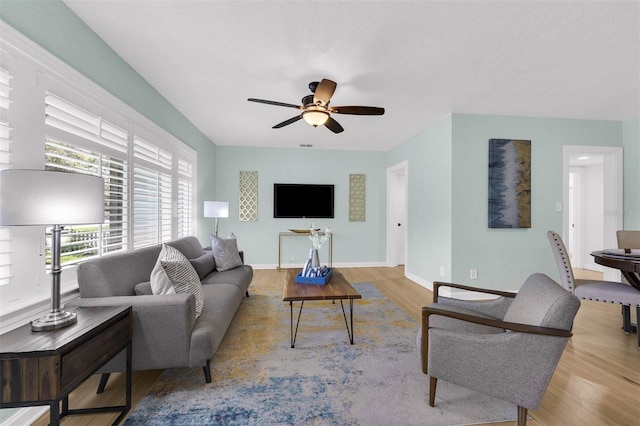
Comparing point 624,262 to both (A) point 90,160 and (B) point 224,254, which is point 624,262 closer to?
(B) point 224,254

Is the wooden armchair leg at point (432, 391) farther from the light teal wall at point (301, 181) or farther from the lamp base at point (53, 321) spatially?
the light teal wall at point (301, 181)

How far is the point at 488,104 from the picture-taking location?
11.2 ft

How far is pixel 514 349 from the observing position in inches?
55.1

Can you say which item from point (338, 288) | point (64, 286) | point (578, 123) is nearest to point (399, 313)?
point (338, 288)

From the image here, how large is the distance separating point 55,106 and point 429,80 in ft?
10.1

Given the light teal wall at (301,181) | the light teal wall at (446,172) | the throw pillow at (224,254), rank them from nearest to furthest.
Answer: the light teal wall at (446,172), the throw pillow at (224,254), the light teal wall at (301,181)

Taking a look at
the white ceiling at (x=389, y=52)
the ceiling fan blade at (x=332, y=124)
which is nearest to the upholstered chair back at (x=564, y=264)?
the white ceiling at (x=389, y=52)

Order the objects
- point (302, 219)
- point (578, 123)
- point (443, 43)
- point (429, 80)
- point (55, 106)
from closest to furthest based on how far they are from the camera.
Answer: point (55, 106) → point (443, 43) → point (429, 80) → point (578, 123) → point (302, 219)

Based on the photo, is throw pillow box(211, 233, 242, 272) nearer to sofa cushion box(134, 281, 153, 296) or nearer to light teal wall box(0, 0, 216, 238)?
sofa cushion box(134, 281, 153, 296)

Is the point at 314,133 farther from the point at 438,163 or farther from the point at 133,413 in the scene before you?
the point at 133,413

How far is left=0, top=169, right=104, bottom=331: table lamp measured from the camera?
1.15 metres

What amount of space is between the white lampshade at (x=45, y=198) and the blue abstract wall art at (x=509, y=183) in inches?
169

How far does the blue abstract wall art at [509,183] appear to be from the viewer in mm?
3766

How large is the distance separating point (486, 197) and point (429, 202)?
2.55 feet
